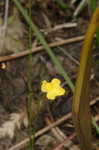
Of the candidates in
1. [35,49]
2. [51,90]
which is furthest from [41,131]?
[35,49]

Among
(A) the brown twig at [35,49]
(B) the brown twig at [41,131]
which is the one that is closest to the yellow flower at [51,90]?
(B) the brown twig at [41,131]

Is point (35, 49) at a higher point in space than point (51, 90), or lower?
higher

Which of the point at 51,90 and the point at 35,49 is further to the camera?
the point at 35,49

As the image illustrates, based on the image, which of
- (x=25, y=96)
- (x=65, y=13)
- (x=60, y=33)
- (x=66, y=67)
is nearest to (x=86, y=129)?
(x=25, y=96)

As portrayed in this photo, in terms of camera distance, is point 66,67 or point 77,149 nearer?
point 77,149

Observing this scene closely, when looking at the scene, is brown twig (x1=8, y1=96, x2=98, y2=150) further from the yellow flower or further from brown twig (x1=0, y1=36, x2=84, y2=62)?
brown twig (x1=0, y1=36, x2=84, y2=62)

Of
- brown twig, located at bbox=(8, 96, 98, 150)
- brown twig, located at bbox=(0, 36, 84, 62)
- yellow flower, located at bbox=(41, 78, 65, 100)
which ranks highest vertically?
brown twig, located at bbox=(0, 36, 84, 62)

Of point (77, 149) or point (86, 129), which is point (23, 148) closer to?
point (77, 149)

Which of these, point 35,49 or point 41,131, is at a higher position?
point 35,49

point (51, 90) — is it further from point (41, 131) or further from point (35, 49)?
point (35, 49)

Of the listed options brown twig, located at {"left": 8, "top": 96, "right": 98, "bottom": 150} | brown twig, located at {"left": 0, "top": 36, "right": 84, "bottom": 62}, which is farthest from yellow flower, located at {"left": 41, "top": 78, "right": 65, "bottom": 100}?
brown twig, located at {"left": 0, "top": 36, "right": 84, "bottom": 62}

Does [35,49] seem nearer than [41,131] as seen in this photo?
No
